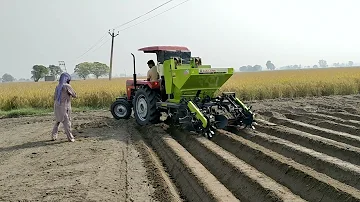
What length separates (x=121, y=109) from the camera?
1066 centimetres

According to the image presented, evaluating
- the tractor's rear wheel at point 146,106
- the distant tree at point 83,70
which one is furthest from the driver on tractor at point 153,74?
the distant tree at point 83,70

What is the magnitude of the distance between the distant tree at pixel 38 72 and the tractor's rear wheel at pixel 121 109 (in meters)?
51.7

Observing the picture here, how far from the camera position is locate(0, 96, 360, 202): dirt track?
14.6ft

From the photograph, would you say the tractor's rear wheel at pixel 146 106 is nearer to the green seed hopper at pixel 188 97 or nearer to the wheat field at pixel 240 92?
the green seed hopper at pixel 188 97

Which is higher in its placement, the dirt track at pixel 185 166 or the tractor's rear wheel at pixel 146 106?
the tractor's rear wheel at pixel 146 106

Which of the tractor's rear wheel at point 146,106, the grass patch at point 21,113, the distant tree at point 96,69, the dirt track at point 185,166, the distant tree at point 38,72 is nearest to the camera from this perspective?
the dirt track at point 185,166

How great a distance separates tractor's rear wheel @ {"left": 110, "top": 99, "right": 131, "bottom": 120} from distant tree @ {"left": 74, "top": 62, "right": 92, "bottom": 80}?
215 ft

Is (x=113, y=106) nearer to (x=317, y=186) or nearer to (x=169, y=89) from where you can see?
(x=169, y=89)

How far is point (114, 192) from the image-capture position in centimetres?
467

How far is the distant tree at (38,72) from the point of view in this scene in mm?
58469

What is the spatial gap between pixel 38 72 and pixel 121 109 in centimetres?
5270

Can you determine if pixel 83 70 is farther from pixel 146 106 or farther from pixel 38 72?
A: pixel 146 106

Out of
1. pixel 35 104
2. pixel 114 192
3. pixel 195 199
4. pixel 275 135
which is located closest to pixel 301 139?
pixel 275 135

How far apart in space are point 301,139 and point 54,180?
4280mm
